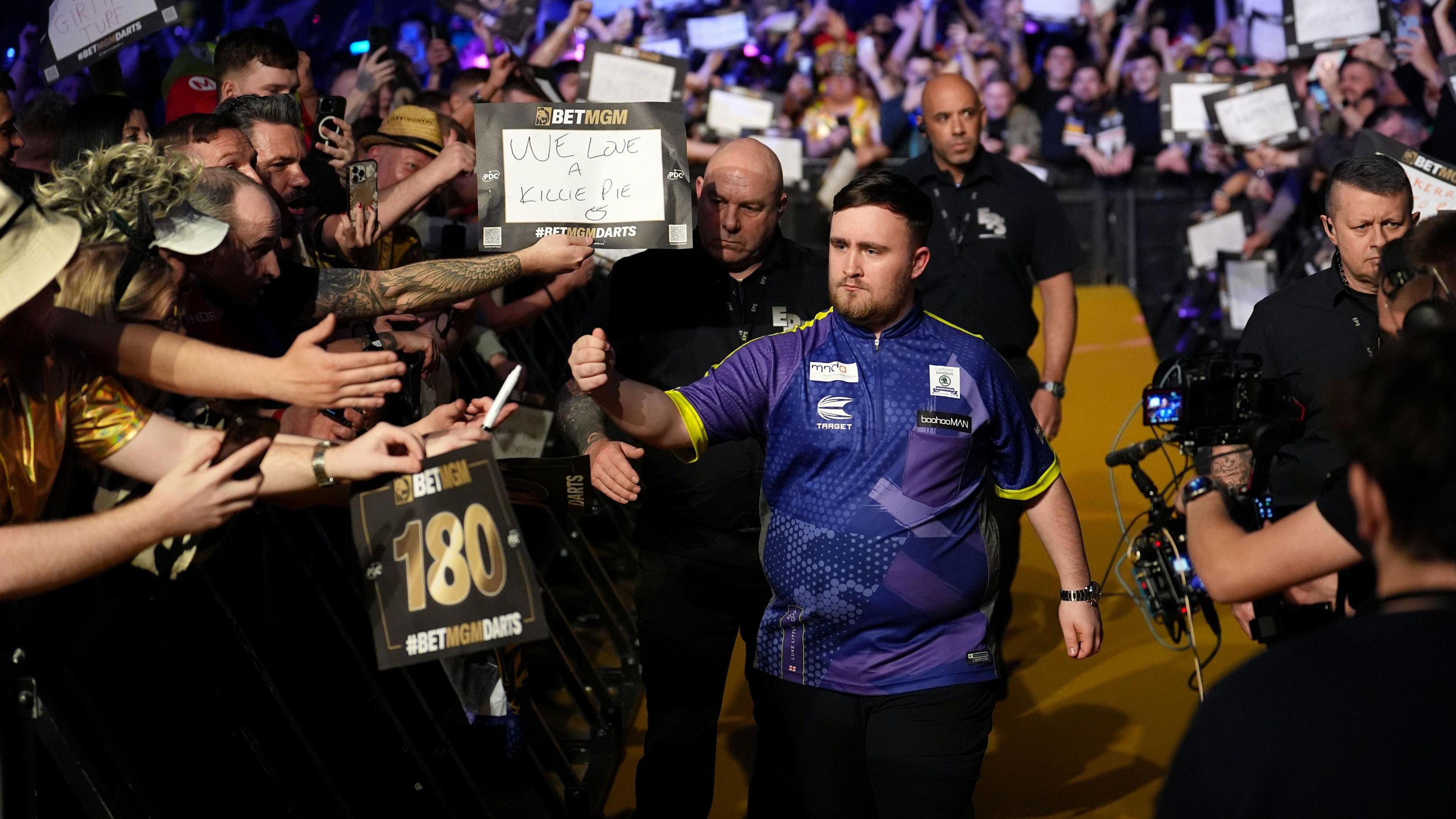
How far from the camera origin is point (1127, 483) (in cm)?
827

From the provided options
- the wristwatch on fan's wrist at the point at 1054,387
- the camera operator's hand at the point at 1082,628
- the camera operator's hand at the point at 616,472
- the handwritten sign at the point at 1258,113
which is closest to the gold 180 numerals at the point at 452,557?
the camera operator's hand at the point at 616,472

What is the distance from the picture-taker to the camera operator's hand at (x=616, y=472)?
3.47m

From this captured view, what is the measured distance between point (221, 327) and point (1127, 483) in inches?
250

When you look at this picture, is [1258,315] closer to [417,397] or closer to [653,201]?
[653,201]

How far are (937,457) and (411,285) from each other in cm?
143

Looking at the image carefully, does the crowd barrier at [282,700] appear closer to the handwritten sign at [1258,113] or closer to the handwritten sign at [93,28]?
the handwritten sign at [93,28]

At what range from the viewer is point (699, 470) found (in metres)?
4.07

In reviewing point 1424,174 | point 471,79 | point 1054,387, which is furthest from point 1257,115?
point 471,79

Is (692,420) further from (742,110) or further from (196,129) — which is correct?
(742,110)

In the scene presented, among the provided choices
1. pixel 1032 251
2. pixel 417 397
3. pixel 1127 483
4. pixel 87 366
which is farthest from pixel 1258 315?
pixel 1127 483

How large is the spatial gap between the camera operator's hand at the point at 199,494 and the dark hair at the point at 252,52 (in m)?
2.55

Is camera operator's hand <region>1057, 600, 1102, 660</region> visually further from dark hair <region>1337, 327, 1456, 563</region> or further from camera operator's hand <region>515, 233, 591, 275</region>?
dark hair <region>1337, 327, 1456, 563</region>

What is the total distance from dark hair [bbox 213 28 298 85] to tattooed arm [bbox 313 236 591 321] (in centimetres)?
136

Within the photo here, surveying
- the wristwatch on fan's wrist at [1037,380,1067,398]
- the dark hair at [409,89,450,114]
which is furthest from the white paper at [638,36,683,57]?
the wristwatch on fan's wrist at [1037,380,1067,398]
